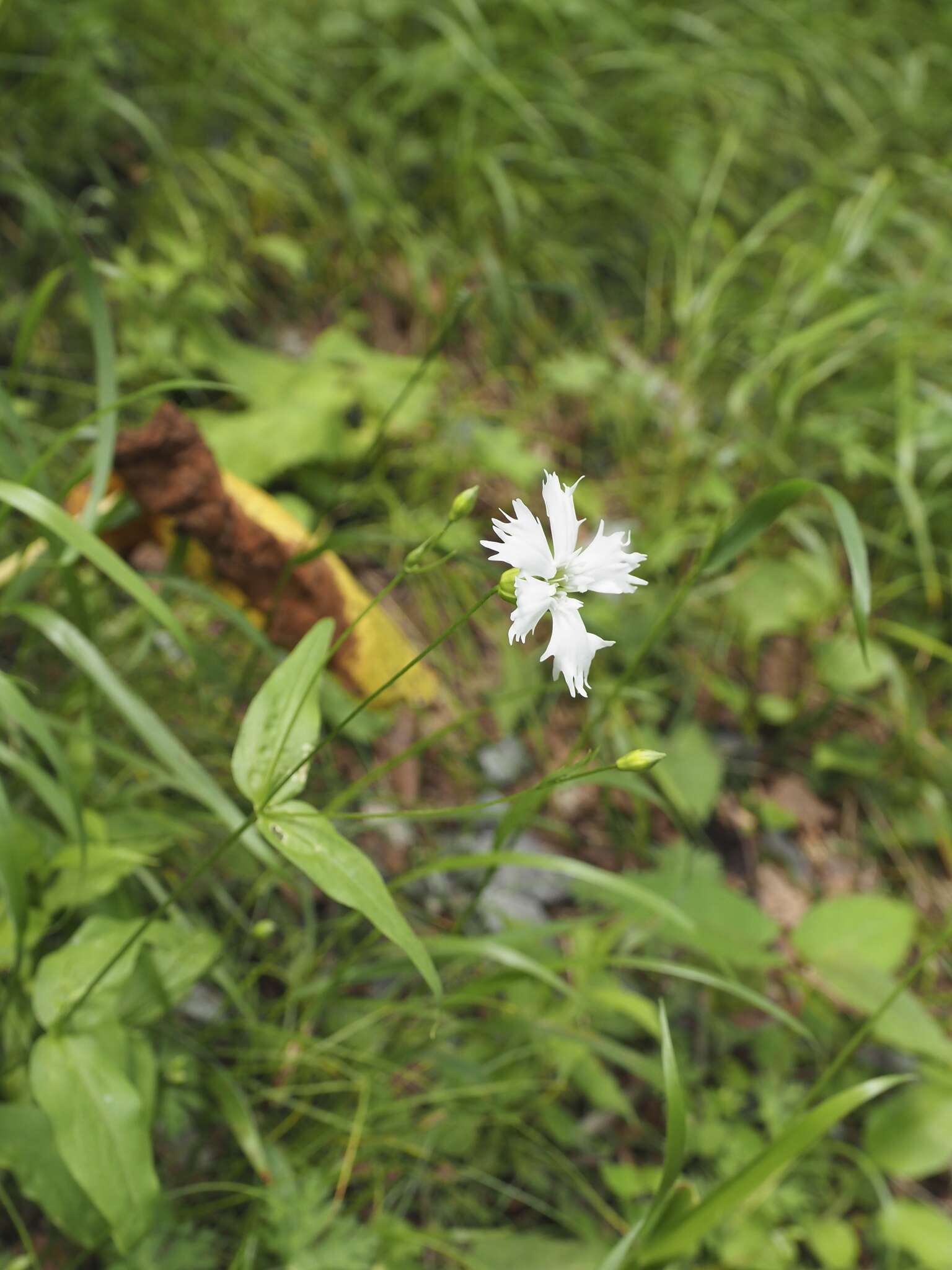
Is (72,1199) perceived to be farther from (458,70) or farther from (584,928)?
A: (458,70)

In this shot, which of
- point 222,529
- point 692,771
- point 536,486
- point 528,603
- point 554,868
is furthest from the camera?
point 536,486

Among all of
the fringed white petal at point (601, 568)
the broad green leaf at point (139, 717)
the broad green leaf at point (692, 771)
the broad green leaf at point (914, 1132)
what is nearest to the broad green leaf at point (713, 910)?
the broad green leaf at point (692, 771)

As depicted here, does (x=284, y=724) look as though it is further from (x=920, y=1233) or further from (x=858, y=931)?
(x=920, y=1233)

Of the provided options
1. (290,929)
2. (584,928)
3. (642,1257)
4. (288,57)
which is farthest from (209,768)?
(288,57)

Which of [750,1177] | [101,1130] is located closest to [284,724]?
[101,1130]

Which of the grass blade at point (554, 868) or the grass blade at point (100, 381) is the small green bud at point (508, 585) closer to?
the grass blade at point (554, 868)
